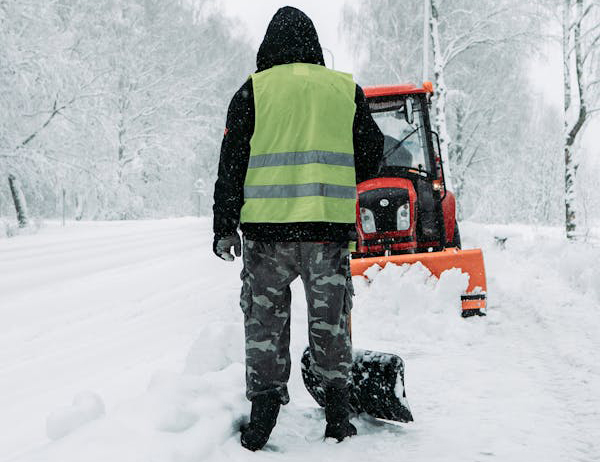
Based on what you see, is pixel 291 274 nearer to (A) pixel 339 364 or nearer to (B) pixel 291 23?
(A) pixel 339 364

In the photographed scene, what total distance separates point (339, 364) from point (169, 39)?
77.7 ft

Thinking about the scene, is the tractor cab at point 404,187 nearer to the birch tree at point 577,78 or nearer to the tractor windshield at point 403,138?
the tractor windshield at point 403,138

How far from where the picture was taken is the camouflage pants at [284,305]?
2176mm

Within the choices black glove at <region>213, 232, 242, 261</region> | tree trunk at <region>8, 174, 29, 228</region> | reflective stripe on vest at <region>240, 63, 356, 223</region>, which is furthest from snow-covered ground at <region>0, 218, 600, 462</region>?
tree trunk at <region>8, 174, 29, 228</region>

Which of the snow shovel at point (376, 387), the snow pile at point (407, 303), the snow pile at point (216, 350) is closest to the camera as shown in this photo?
the snow shovel at point (376, 387)

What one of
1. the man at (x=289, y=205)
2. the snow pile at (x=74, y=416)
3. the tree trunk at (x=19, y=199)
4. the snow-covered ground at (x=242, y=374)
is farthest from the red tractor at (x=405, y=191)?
the tree trunk at (x=19, y=199)

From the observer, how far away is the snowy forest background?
12266 mm

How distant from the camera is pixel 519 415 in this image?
2.57 meters

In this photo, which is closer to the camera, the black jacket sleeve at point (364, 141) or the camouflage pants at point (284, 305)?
the camouflage pants at point (284, 305)

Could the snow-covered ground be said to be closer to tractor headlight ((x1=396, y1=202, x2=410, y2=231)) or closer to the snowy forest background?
tractor headlight ((x1=396, y1=202, x2=410, y2=231))

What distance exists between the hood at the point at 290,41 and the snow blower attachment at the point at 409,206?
2537mm

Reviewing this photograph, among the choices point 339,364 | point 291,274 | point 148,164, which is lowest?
point 339,364

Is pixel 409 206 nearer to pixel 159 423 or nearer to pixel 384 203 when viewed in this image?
pixel 384 203

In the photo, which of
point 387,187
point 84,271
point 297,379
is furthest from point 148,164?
point 297,379
